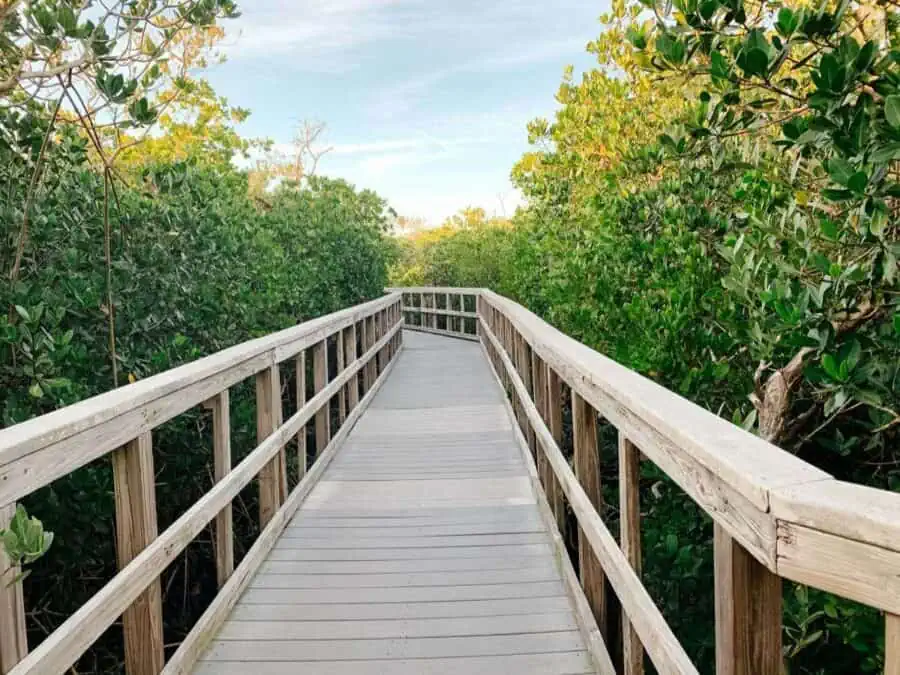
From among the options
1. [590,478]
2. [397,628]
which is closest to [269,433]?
[397,628]

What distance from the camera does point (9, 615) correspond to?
58.4 inches

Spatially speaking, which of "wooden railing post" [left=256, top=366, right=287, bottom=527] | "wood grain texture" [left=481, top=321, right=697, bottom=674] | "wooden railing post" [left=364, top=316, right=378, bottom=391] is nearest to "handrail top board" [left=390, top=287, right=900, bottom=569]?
"wood grain texture" [left=481, top=321, right=697, bottom=674]

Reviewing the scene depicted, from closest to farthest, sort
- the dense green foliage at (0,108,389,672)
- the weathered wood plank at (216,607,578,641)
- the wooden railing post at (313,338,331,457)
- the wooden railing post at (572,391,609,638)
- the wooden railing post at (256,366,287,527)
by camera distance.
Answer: the wooden railing post at (572,391,609,638) → the weathered wood plank at (216,607,578,641) → the wooden railing post at (256,366,287,527) → the dense green foliage at (0,108,389,672) → the wooden railing post at (313,338,331,457)

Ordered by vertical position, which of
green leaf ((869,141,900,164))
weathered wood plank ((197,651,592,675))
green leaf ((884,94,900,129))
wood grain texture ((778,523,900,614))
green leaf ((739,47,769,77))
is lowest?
weathered wood plank ((197,651,592,675))

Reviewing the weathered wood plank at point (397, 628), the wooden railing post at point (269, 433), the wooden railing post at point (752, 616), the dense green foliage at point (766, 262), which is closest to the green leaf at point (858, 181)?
the dense green foliage at point (766, 262)

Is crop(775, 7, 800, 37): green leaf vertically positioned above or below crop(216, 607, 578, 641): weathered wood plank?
above

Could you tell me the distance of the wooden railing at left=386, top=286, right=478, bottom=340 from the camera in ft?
50.2

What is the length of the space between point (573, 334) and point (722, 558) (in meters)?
5.98

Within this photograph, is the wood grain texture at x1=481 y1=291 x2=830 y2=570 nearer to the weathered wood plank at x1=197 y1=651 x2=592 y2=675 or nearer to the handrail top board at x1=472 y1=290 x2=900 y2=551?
the handrail top board at x1=472 y1=290 x2=900 y2=551

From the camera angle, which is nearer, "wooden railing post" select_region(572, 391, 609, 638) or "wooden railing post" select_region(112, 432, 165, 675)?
"wooden railing post" select_region(112, 432, 165, 675)

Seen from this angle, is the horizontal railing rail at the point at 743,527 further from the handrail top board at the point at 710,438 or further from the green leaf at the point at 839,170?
the green leaf at the point at 839,170

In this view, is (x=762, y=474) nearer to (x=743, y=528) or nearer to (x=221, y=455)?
(x=743, y=528)

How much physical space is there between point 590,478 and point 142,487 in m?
1.41

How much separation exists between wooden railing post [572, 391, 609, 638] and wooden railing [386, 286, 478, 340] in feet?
31.8
